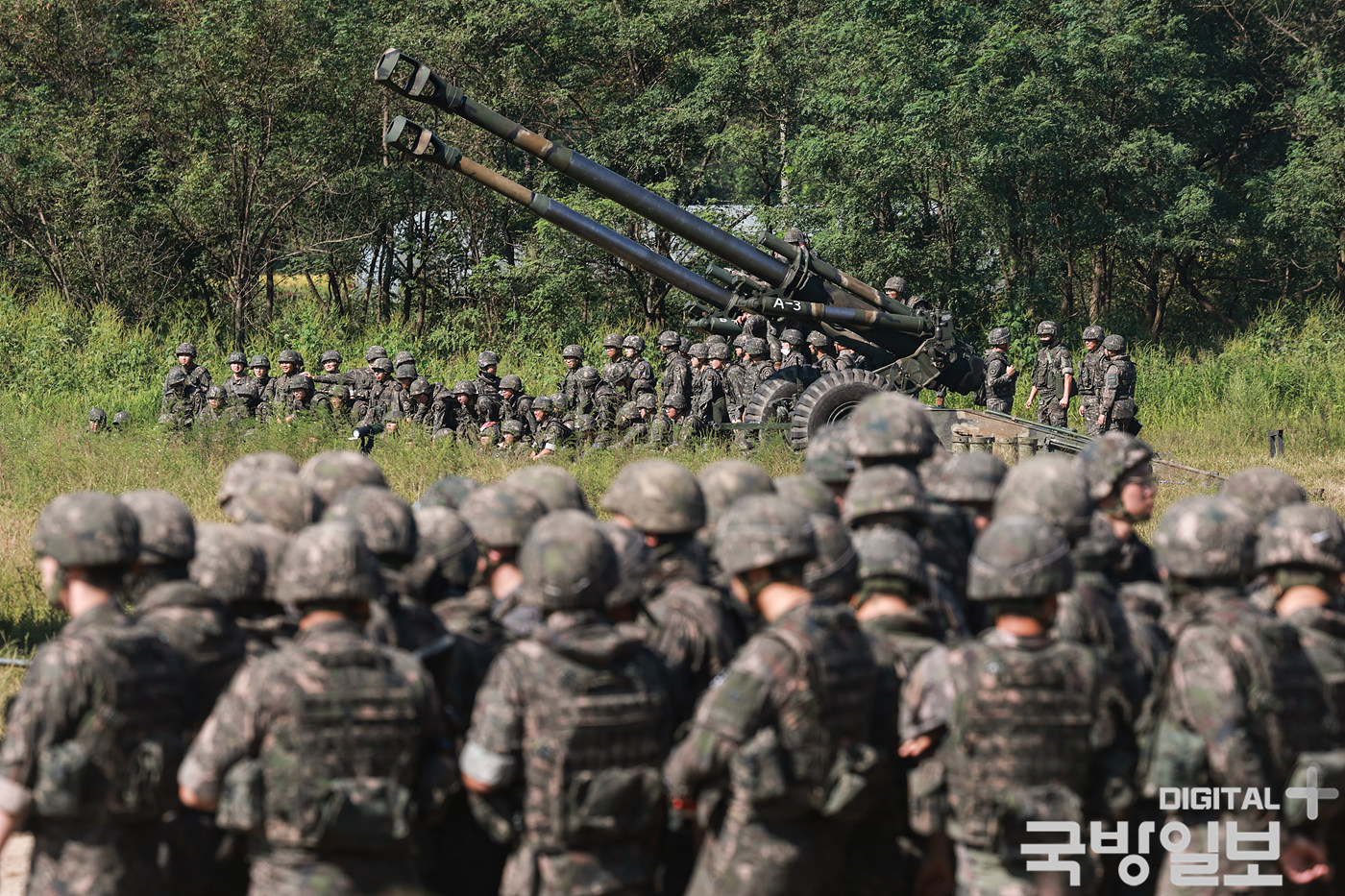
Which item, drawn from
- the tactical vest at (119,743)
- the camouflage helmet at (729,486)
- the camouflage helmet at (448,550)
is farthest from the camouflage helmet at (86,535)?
the camouflage helmet at (729,486)

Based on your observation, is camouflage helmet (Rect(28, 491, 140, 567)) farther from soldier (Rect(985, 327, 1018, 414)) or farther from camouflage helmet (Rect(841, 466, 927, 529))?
soldier (Rect(985, 327, 1018, 414))

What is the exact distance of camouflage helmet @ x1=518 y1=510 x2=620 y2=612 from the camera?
4070 mm

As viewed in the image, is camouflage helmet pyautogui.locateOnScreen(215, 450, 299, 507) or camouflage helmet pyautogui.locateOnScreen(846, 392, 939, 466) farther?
camouflage helmet pyautogui.locateOnScreen(846, 392, 939, 466)

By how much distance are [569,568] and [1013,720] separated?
1.29 metres

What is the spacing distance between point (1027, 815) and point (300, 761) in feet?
6.49

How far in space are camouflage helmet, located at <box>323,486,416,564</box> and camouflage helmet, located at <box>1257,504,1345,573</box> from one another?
2.70m

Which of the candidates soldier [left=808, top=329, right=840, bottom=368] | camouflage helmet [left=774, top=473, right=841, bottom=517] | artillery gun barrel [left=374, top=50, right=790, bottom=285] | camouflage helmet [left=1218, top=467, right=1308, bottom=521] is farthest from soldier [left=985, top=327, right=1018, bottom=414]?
camouflage helmet [left=774, top=473, right=841, bottom=517]

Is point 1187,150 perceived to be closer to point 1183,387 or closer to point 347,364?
point 1183,387

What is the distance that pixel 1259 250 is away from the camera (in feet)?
79.0

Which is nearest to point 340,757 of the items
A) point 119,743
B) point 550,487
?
point 119,743

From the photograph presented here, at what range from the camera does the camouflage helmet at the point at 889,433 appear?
5.85 meters

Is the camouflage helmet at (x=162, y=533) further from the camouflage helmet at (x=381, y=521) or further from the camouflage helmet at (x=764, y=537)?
the camouflage helmet at (x=764, y=537)

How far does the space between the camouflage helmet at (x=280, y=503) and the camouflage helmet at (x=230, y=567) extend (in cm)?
44

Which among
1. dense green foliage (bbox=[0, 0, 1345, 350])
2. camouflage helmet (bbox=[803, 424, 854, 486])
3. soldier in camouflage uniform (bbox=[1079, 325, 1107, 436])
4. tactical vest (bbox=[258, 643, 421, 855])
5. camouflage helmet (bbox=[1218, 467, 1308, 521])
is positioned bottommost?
tactical vest (bbox=[258, 643, 421, 855])
